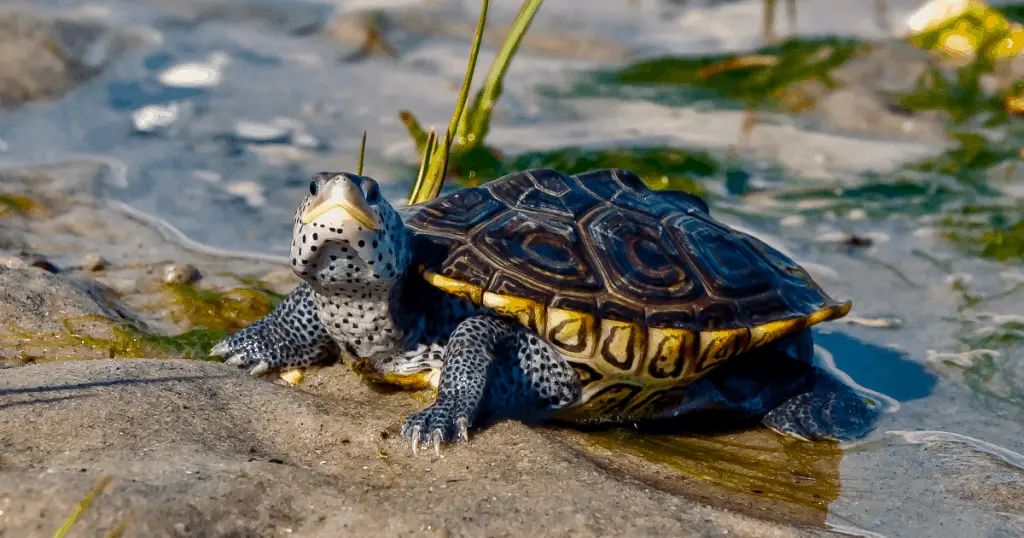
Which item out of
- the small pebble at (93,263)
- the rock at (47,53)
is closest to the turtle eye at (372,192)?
the small pebble at (93,263)

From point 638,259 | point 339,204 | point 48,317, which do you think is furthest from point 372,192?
point 48,317

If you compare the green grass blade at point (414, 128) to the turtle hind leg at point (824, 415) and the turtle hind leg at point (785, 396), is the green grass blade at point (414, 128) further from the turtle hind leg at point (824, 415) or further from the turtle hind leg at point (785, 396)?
the turtle hind leg at point (824, 415)

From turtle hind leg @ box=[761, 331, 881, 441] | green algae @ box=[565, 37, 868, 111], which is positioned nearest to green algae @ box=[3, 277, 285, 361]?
turtle hind leg @ box=[761, 331, 881, 441]

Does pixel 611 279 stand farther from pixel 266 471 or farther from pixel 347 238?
pixel 266 471

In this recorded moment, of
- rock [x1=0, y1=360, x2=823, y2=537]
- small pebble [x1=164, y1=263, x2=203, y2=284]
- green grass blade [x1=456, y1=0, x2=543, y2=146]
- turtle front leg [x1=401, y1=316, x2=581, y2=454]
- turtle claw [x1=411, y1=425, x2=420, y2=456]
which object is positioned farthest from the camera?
green grass blade [x1=456, y1=0, x2=543, y2=146]

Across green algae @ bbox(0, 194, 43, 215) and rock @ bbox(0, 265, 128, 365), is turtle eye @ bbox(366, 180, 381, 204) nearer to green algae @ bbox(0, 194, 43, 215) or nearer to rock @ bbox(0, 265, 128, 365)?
rock @ bbox(0, 265, 128, 365)

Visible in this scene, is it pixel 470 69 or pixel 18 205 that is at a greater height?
pixel 470 69

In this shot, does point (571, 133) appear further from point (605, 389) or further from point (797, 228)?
point (605, 389)
